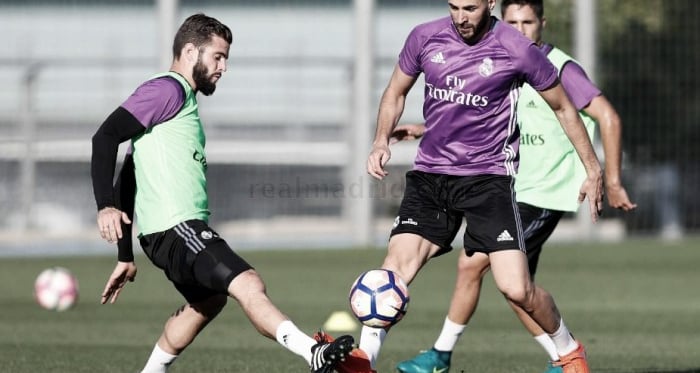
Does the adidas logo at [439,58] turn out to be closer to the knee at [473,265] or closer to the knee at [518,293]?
the knee at [518,293]

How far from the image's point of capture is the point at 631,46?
20.1 m

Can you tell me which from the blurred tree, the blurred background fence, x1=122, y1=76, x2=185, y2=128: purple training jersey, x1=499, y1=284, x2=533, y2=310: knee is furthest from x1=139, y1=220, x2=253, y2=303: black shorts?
the blurred tree

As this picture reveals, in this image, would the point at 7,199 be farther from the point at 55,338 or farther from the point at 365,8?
the point at 55,338

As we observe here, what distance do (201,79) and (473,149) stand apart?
1.56 meters

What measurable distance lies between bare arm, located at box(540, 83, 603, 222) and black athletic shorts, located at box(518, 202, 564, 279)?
3.55ft

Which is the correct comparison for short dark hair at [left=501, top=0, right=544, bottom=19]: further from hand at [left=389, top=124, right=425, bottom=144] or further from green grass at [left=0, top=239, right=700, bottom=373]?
green grass at [left=0, top=239, right=700, bottom=373]

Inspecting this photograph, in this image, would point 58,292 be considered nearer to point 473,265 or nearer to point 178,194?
point 473,265

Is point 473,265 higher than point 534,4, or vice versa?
point 534,4

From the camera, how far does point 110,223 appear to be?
20.9 feet

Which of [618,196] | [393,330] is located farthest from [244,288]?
[393,330]

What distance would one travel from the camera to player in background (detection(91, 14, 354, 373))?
6418 millimetres

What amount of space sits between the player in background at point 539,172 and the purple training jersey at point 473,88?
0.57m

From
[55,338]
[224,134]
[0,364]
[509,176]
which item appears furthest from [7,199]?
A: [509,176]

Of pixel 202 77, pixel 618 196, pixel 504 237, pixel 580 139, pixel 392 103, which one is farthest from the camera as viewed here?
pixel 618 196
